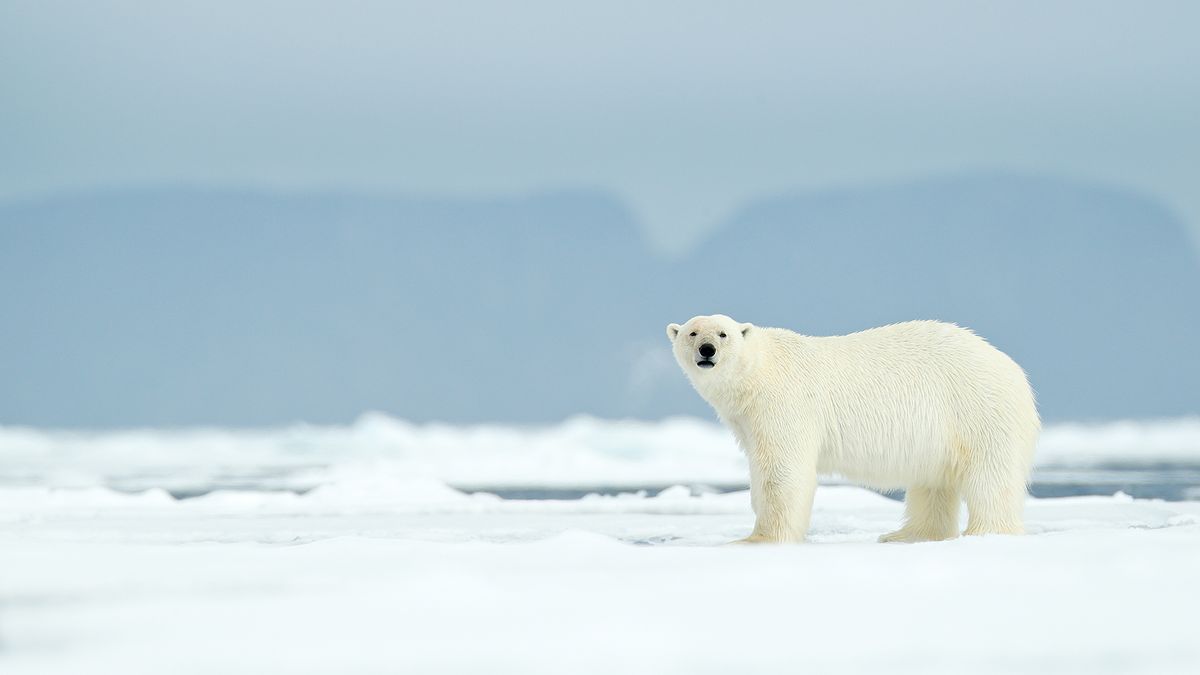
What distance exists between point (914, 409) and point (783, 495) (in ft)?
2.54

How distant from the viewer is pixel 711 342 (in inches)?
213

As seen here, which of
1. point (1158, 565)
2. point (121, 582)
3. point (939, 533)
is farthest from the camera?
point (939, 533)

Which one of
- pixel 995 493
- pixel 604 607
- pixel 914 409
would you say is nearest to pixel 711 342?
pixel 914 409

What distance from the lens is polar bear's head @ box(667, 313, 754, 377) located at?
5.41 metres

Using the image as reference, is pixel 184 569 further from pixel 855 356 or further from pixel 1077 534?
pixel 855 356

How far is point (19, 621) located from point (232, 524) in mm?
4998

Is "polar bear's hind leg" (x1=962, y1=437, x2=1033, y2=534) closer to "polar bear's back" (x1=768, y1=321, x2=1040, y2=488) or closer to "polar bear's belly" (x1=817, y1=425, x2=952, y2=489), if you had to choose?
"polar bear's back" (x1=768, y1=321, x2=1040, y2=488)

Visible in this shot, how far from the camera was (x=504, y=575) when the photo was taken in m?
3.19

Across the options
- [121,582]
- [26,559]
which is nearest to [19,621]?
[121,582]

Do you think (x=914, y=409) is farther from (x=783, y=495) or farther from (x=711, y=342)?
(x=711, y=342)

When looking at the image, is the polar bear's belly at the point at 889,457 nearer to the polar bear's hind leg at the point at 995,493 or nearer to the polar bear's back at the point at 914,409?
the polar bear's back at the point at 914,409

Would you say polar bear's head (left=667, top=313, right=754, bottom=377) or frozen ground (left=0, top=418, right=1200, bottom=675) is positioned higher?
polar bear's head (left=667, top=313, right=754, bottom=377)

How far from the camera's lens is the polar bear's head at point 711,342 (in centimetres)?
541

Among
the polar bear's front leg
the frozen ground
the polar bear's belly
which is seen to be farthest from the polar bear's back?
the frozen ground
